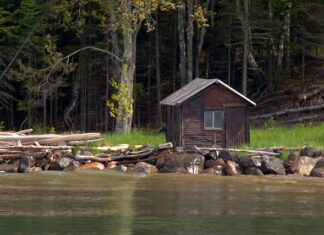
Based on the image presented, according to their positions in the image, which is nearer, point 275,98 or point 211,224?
point 211,224

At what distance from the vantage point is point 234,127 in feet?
112

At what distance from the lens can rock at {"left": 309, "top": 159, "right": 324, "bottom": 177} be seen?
99.9ft

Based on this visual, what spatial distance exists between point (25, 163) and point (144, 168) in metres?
3.75

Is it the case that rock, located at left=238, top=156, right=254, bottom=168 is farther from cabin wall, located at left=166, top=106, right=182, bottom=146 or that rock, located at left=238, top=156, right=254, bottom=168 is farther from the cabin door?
cabin wall, located at left=166, top=106, right=182, bottom=146

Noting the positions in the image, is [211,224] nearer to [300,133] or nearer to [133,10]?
[300,133]

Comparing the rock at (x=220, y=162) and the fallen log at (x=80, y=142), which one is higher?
the fallen log at (x=80, y=142)

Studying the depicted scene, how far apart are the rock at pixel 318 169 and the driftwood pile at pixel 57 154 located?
461 cm

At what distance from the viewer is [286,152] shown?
32.5 meters

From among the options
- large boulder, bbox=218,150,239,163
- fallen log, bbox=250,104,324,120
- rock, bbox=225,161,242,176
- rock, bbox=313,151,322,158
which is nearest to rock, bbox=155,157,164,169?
large boulder, bbox=218,150,239,163

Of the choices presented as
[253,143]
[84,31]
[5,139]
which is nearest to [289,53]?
[84,31]

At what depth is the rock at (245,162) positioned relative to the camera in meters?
31.0

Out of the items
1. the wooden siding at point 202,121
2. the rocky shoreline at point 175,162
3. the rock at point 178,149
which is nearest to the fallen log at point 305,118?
the wooden siding at point 202,121

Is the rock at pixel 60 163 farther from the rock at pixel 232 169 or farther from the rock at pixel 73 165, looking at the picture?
the rock at pixel 232 169

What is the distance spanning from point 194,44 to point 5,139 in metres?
20.2
